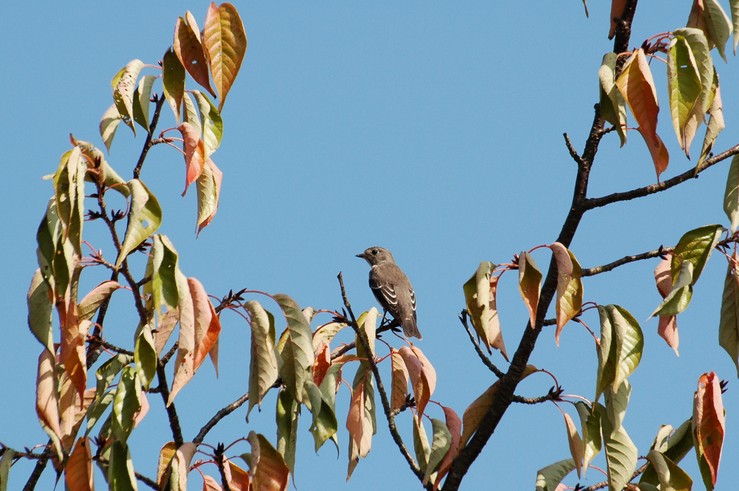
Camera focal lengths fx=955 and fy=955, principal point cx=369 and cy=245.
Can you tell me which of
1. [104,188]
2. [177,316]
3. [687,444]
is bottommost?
[687,444]

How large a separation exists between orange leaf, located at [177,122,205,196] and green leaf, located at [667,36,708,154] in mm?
2005

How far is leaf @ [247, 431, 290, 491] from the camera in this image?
3844 mm

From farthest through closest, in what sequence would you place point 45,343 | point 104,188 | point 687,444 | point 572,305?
point 687,444 < point 572,305 < point 104,188 < point 45,343

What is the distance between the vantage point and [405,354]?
483 centimetres

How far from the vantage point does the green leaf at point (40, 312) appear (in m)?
3.43

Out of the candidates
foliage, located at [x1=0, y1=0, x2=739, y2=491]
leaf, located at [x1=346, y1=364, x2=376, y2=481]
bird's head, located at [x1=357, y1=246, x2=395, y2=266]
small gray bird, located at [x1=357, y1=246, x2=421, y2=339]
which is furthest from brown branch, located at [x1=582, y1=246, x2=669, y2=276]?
bird's head, located at [x1=357, y1=246, x2=395, y2=266]

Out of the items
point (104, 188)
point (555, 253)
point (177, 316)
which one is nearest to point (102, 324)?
point (177, 316)

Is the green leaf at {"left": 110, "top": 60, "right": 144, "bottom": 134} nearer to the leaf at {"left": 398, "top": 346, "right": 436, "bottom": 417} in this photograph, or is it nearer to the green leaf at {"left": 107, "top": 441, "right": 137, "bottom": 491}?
the green leaf at {"left": 107, "top": 441, "right": 137, "bottom": 491}

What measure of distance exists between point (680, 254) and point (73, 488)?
2622 millimetres

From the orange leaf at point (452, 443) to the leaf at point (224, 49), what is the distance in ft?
6.27

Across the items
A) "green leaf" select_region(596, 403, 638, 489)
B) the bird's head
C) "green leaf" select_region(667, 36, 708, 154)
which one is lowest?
"green leaf" select_region(596, 403, 638, 489)

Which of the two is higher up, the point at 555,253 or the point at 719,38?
the point at 719,38

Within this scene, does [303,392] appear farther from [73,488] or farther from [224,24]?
[224,24]

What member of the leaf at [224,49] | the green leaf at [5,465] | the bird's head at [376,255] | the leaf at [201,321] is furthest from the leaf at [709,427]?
the bird's head at [376,255]
